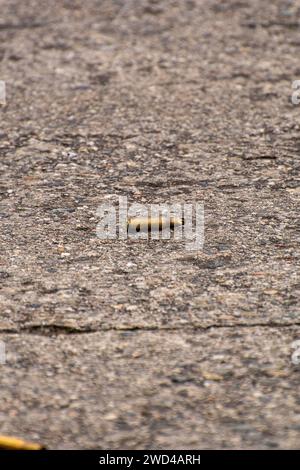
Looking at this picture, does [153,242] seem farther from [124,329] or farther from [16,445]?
[16,445]

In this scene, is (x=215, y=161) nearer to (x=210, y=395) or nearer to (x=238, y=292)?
(x=238, y=292)

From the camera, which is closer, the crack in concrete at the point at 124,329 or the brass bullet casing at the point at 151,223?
the crack in concrete at the point at 124,329

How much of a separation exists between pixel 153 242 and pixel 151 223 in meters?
0.10

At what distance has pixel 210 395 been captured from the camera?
179 cm

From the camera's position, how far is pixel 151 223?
250cm

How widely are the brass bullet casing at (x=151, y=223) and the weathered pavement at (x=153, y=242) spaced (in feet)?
0.29

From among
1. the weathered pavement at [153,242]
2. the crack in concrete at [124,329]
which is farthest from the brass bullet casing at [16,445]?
the crack in concrete at [124,329]

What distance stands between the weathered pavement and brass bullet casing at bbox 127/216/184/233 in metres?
0.09

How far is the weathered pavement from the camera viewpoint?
1775 mm

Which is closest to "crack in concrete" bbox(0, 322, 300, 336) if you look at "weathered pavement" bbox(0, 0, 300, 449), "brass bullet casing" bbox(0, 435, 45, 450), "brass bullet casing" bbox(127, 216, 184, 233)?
"weathered pavement" bbox(0, 0, 300, 449)

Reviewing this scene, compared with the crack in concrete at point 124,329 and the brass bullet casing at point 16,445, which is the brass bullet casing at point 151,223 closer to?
the crack in concrete at point 124,329

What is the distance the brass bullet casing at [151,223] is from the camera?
2490 millimetres

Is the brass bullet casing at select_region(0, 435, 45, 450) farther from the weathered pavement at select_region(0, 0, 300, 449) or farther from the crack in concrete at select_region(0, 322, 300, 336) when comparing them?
the crack in concrete at select_region(0, 322, 300, 336)

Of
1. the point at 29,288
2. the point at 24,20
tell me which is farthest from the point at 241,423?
the point at 24,20
